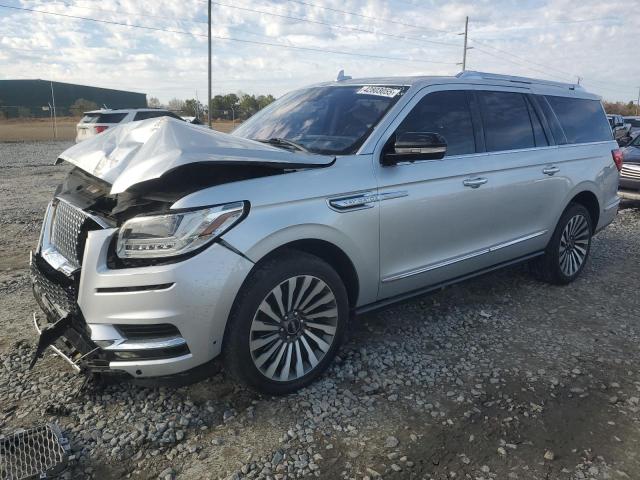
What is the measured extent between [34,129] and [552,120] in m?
36.1

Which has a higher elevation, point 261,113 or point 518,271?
point 261,113

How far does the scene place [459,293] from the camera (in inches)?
199

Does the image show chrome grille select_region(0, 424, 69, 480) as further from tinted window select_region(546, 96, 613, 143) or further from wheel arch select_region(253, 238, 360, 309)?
tinted window select_region(546, 96, 613, 143)

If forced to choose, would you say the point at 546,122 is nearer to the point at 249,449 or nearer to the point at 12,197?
the point at 249,449

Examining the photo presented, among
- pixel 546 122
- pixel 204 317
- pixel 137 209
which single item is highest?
pixel 546 122

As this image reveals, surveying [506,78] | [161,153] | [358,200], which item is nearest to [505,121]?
[506,78]

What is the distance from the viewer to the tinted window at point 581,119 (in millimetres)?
5156

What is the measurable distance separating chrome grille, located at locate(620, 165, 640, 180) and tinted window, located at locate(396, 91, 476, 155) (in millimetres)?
7313

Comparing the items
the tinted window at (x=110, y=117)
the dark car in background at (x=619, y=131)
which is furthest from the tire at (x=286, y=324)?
the tinted window at (x=110, y=117)

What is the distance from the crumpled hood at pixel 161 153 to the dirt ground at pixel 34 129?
24.6 metres

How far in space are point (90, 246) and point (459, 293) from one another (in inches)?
139

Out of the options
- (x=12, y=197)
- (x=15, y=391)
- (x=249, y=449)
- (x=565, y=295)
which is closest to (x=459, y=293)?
(x=565, y=295)

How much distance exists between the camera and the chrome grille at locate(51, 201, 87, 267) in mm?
2873

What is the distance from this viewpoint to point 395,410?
10.1 ft
